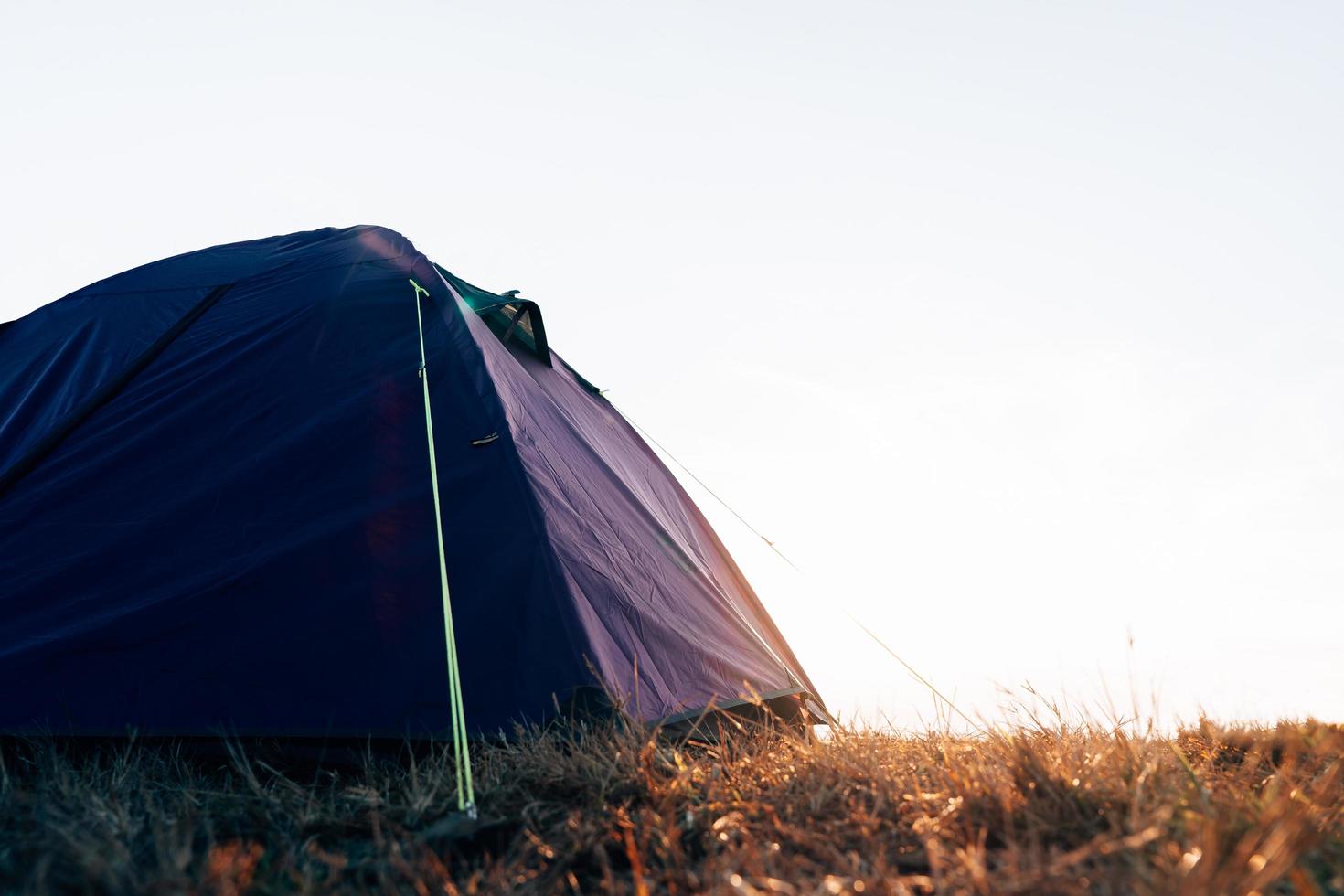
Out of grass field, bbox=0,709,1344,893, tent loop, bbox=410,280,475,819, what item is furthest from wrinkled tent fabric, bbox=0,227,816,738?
grass field, bbox=0,709,1344,893

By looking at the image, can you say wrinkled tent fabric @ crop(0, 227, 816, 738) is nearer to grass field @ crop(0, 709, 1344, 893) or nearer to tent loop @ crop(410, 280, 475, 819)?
tent loop @ crop(410, 280, 475, 819)

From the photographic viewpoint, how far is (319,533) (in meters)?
3.07

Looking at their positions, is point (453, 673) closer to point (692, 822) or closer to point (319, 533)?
point (692, 822)

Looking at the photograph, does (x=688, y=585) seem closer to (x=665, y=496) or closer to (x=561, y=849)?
(x=665, y=496)

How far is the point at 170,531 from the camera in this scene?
3168 mm

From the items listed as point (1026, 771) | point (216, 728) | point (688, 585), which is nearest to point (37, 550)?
point (216, 728)

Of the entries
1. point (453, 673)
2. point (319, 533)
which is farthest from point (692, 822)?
point (319, 533)

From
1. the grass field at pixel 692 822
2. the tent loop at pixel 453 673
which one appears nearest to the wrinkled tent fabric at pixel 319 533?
the tent loop at pixel 453 673

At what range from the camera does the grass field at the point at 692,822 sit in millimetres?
1545

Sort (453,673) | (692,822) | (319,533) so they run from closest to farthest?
(692,822), (453,673), (319,533)

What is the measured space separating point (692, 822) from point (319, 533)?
1725 millimetres

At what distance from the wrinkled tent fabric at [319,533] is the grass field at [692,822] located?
0.72ft

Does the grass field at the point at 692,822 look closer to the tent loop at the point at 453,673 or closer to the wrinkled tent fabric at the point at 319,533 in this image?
the tent loop at the point at 453,673

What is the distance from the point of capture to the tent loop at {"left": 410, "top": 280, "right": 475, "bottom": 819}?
6.87ft
